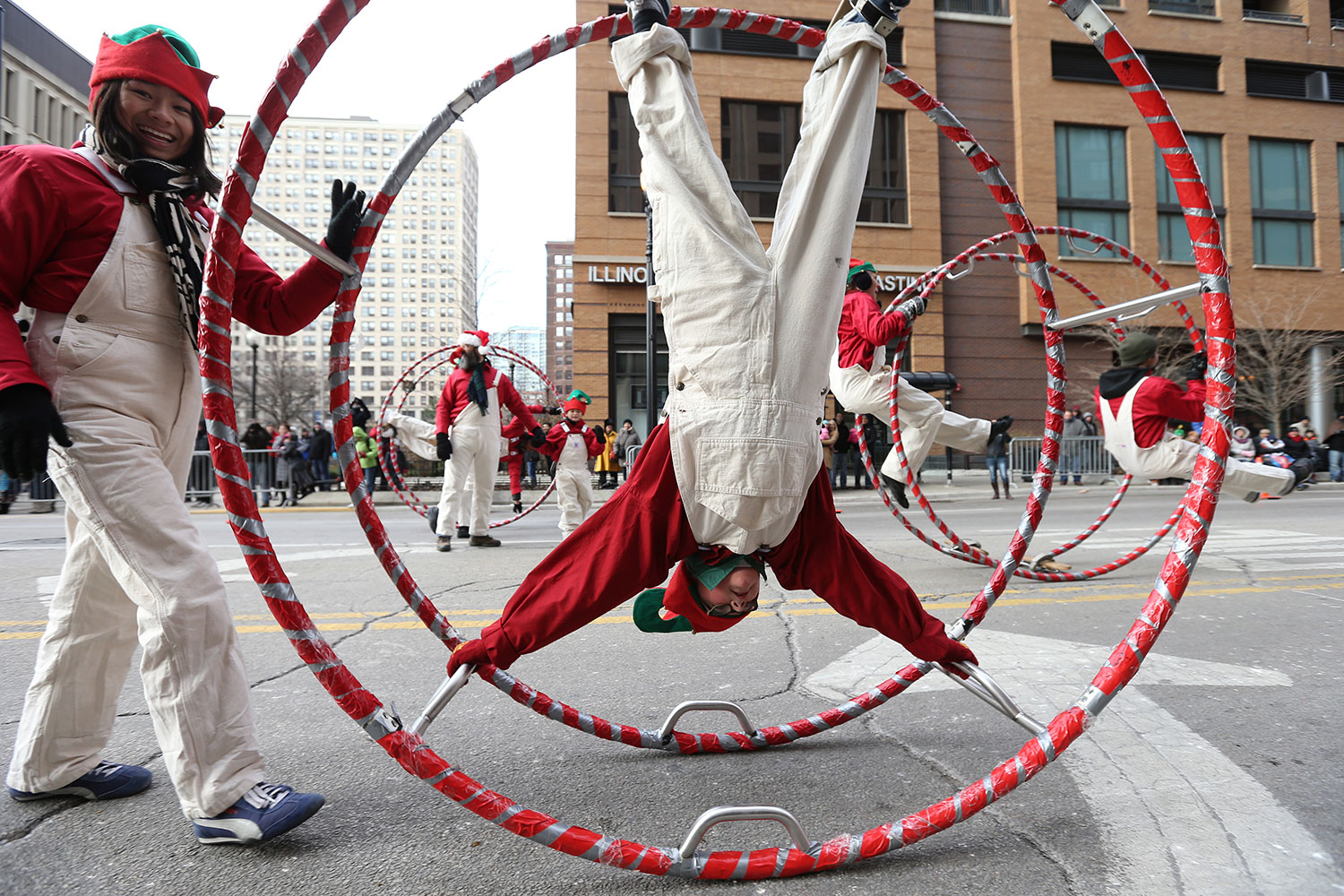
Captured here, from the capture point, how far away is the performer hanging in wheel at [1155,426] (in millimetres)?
6680

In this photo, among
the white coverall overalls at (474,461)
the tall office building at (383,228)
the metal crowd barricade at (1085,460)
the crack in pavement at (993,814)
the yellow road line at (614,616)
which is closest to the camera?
the crack in pavement at (993,814)

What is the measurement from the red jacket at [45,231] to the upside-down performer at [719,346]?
150cm

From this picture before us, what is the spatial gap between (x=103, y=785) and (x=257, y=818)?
0.74 meters

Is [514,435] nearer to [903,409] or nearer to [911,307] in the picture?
[903,409]

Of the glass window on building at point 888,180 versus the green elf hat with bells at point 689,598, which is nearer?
the green elf hat with bells at point 689,598

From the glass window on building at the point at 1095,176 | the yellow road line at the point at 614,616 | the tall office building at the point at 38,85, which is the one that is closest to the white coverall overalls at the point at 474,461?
the yellow road line at the point at 614,616

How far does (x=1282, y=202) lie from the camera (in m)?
28.6

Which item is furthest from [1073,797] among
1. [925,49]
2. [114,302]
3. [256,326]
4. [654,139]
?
[925,49]

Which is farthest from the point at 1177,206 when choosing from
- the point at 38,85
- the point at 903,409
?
the point at 38,85

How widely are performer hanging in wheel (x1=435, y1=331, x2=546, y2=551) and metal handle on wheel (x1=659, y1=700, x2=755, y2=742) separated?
252 inches

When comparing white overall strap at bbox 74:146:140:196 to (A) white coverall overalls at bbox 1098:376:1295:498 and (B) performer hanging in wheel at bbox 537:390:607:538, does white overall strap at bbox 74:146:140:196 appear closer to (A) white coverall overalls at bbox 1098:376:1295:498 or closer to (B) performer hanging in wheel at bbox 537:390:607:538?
(A) white coverall overalls at bbox 1098:376:1295:498

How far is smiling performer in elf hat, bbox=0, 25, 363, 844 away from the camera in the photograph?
2186mm

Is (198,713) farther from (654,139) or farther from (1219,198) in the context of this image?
(1219,198)

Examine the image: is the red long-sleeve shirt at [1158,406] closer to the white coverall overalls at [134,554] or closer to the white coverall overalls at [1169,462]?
the white coverall overalls at [1169,462]
